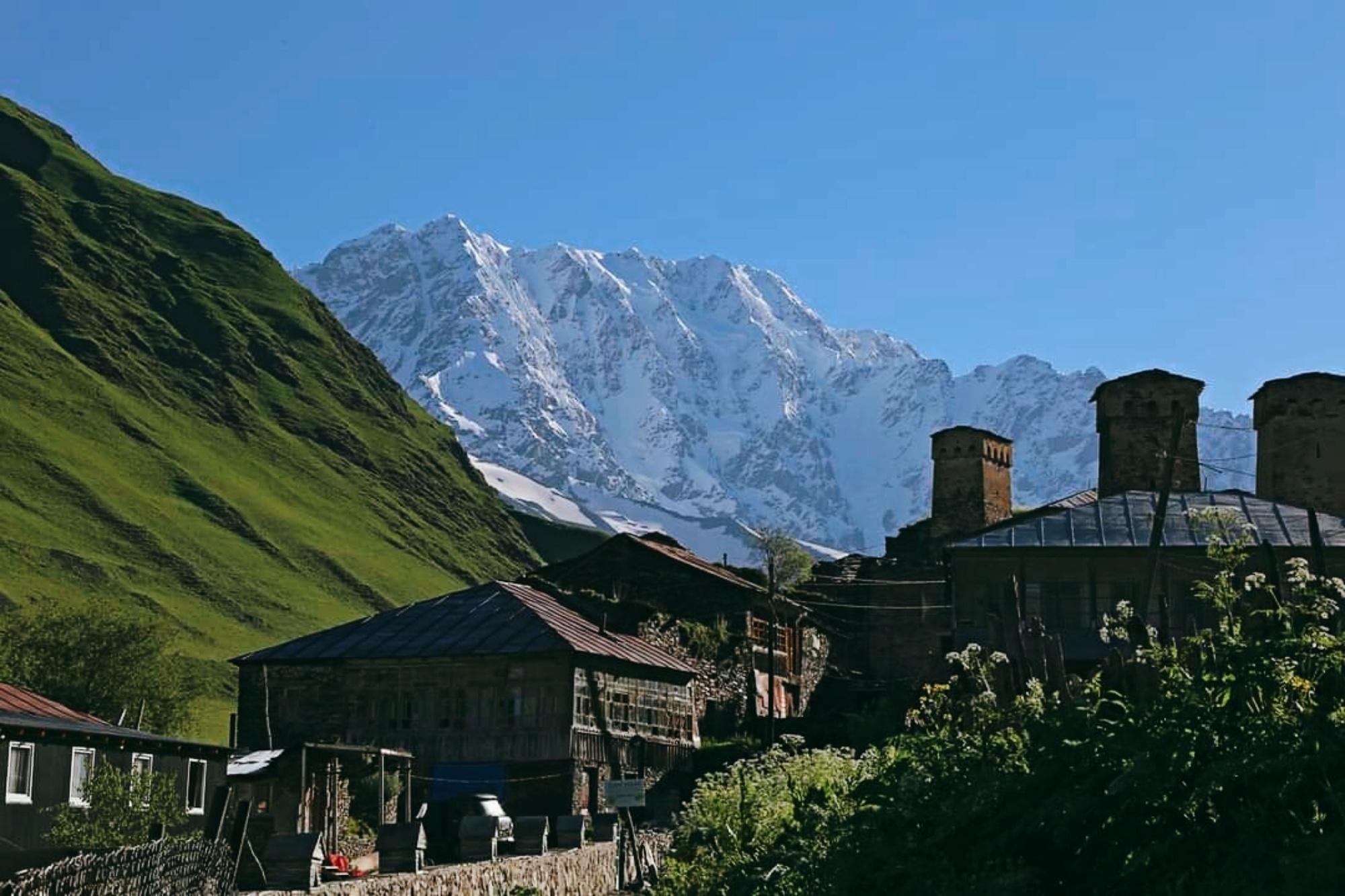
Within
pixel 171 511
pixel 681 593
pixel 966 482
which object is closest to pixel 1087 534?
pixel 681 593

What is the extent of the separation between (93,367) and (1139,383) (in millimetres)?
125828

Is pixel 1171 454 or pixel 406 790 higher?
pixel 1171 454

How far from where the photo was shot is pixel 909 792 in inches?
725

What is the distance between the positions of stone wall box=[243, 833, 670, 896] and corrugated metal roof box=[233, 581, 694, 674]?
15.9 metres

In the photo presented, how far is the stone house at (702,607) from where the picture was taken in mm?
69625

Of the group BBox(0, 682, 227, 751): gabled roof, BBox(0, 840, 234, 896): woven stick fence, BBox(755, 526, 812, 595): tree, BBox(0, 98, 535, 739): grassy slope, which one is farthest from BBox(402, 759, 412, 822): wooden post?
BBox(0, 98, 535, 739): grassy slope

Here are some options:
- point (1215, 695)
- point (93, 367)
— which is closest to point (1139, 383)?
point (1215, 695)

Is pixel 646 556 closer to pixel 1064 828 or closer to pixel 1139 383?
pixel 1139 383

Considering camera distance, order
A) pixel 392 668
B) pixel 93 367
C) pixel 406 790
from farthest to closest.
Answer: pixel 93 367
pixel 392 668
pixel 406 790

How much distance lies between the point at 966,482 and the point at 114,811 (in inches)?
2855

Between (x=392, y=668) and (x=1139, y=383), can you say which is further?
(x=1139, y=383)

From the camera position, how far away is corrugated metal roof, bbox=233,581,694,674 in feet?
188

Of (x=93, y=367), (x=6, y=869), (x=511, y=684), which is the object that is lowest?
(x=6, y=869)

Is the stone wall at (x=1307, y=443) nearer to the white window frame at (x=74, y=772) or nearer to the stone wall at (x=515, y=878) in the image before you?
the stone wall at (x=515, y=878)
